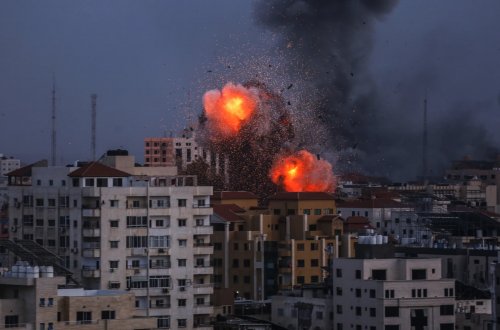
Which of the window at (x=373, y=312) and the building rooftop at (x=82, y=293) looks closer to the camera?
the building rooftop at (x=82, y=293)

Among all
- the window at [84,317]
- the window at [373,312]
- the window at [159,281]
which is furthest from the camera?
the window at [159,281]

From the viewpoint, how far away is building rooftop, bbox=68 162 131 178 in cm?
7094

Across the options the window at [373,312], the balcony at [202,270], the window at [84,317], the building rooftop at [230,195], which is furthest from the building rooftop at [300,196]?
the window at [84,317]

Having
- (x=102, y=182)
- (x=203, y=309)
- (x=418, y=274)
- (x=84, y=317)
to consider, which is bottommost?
(x=84, y=317)

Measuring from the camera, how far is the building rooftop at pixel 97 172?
70938mm

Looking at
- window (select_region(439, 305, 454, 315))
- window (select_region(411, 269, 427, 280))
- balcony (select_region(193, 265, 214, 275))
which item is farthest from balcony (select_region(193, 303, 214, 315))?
window (select_region(439, 305, 454, 315))

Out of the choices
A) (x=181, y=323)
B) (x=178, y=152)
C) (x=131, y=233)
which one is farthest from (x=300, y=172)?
(x=181, y=323)

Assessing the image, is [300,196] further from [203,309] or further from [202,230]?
[203,309]

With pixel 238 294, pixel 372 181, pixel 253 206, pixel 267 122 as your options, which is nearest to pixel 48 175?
pixel 238 294

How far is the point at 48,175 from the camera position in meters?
73.4

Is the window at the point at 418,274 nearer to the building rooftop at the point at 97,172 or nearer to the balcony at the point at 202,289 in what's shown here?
the balcony at the point at 202,289

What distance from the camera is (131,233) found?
70.5m

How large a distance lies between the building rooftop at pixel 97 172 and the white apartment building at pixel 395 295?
8.75m

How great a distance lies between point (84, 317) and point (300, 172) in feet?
176
